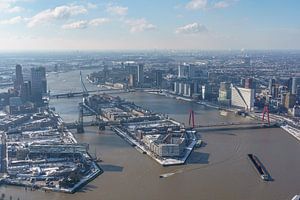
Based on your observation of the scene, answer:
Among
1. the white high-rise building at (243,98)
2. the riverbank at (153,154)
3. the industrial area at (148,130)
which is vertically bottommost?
the riverbank at (153,154)

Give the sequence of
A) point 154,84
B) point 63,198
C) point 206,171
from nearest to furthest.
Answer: point 63,198 < point 206,171 < point 154,84

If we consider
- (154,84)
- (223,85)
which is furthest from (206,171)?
(154,84)

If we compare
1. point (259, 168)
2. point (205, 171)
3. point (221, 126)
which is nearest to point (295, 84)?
point (221, 126)

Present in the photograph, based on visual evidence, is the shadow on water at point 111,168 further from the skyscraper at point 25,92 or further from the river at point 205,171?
the skyscraper at point 25,92

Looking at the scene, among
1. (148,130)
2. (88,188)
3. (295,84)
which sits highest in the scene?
(295,84)

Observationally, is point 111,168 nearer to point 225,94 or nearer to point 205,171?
point 205,171

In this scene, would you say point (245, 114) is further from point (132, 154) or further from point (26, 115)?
point (26, 115)

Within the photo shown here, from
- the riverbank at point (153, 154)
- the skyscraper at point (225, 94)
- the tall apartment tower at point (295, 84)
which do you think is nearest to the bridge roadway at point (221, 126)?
the riverbank at point (153, 154)
